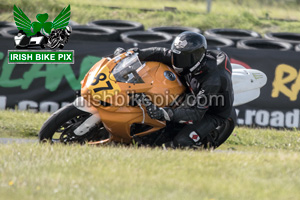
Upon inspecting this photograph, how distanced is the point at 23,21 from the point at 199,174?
7.23 metres

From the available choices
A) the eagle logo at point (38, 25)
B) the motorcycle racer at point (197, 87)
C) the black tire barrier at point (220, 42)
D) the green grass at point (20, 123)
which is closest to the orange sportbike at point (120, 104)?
the motorcycle racer at point (197, 87)

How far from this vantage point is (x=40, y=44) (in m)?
9.80

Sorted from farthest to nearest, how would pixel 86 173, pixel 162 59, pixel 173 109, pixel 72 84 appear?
pixel 72 84 < pixel 162 59 < pixel 173 109 < pixel 86 173

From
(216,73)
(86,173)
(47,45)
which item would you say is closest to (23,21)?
(47,45)

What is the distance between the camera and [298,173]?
478cm

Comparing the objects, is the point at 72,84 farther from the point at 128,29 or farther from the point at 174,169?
the point at 174,169

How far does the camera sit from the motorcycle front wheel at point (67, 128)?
5934 mm

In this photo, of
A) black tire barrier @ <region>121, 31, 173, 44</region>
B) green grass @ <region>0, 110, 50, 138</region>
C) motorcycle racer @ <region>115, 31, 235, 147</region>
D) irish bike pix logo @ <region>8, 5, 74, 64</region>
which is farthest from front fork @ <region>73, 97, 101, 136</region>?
black tire barrier @ <region>121, 31, 173, 44</region>

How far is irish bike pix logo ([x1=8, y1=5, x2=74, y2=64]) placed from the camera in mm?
9398

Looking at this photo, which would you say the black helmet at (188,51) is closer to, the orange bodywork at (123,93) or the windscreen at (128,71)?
the orange bodywork at (123,93)

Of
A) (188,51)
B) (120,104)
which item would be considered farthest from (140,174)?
(188,51)

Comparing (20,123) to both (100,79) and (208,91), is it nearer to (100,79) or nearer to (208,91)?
(100,79)

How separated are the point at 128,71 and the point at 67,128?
0.99 metres

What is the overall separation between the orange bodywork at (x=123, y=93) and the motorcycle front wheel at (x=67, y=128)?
21 centimetres
